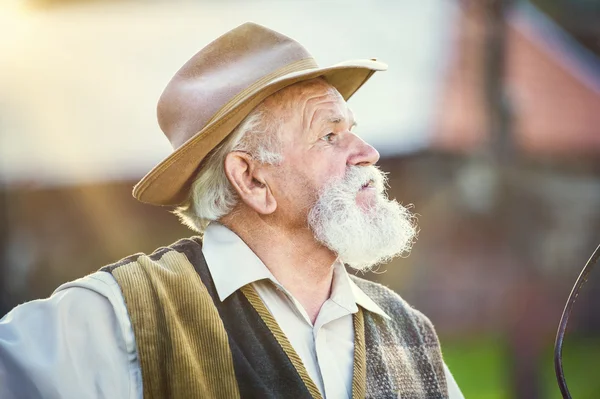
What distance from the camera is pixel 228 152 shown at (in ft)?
8.59

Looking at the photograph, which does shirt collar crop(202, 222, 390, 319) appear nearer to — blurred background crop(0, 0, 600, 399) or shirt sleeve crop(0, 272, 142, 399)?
shirt sleeve crop(0, 272, 142, 399)

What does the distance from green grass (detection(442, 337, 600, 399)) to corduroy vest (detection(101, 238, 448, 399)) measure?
5331mm

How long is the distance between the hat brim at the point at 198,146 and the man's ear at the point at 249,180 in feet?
0.29

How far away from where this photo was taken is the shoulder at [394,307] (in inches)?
107

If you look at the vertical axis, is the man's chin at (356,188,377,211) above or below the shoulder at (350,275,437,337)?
above

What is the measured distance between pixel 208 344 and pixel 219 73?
90 centimetres

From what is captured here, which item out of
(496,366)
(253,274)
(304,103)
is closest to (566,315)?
(253,274)

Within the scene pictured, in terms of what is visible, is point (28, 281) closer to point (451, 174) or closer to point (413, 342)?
point (451, 174)

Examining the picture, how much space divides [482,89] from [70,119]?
19.3 ft

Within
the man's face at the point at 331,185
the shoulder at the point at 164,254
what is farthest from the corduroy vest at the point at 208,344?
the man's face at the point at 331,185

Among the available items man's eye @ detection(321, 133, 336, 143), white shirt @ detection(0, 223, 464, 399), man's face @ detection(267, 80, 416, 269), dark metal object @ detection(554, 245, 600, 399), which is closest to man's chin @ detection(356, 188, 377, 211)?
man's face @ detection(267, 80, 416, 269)

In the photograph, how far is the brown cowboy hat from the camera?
2508mm

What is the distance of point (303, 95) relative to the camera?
2.64 meters

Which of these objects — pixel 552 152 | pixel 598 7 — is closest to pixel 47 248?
pixel 552 152
